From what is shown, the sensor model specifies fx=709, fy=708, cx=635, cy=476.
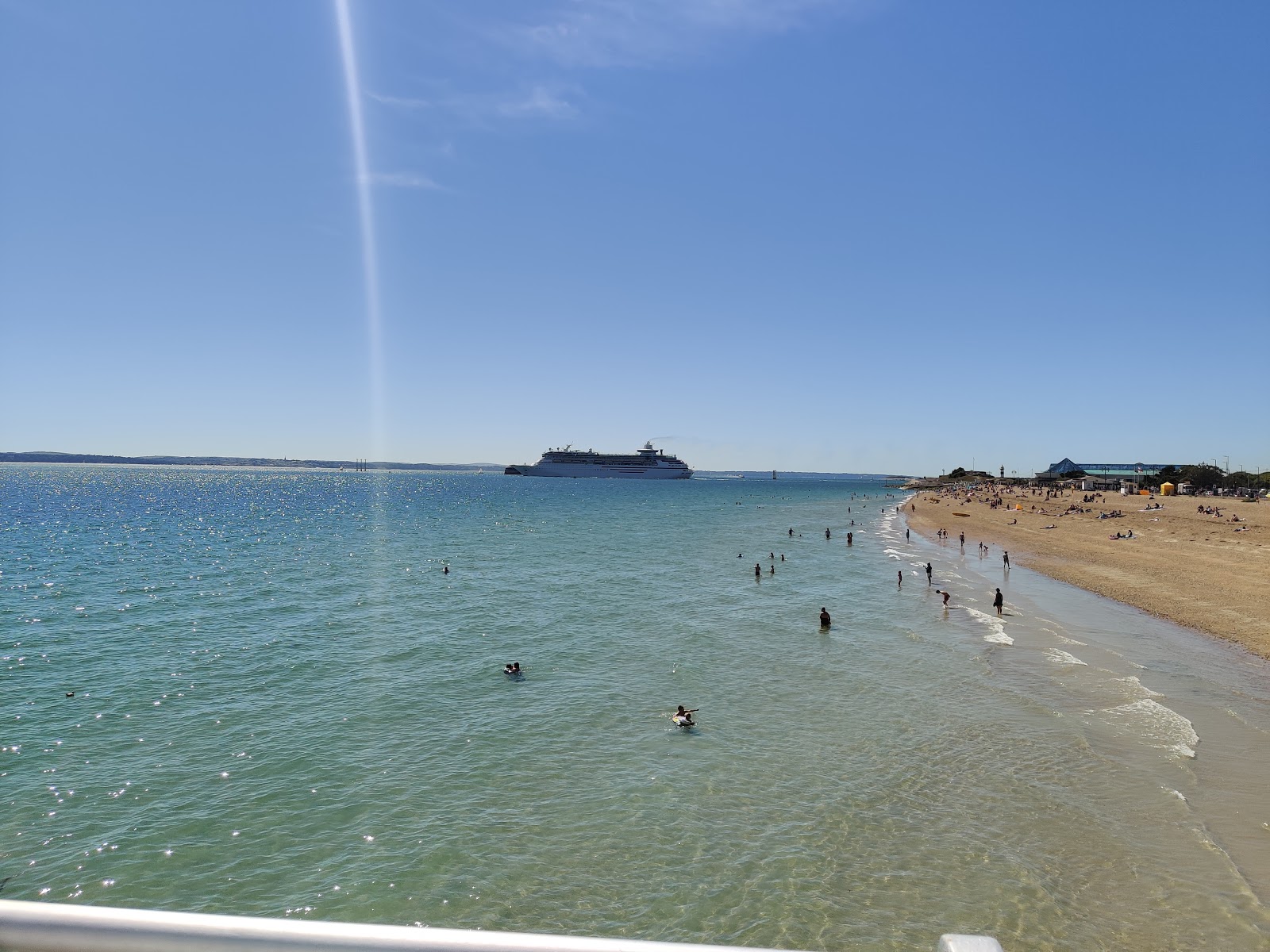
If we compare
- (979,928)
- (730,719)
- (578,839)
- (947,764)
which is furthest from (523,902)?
(947,764)

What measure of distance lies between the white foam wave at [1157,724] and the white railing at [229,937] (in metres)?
22.2

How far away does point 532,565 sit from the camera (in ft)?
169

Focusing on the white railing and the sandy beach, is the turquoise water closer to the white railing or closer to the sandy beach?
the sandy beach

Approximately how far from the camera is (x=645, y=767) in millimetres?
17406

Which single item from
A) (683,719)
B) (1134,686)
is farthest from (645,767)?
(1134,686)

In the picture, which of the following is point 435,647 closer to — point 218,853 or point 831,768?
point 218,853

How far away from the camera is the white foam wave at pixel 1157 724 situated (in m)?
18.6

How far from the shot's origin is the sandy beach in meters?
34.9

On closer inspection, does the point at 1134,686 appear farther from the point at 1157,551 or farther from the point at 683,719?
the point at 1157,551

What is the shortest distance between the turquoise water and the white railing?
11.4 meters

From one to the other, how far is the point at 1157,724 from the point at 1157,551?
145ft

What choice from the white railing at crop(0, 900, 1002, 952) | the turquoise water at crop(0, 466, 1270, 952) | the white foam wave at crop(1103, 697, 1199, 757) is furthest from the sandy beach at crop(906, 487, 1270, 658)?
the white railing at crop(0, 900, 1002, 952)

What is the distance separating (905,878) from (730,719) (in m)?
7.94

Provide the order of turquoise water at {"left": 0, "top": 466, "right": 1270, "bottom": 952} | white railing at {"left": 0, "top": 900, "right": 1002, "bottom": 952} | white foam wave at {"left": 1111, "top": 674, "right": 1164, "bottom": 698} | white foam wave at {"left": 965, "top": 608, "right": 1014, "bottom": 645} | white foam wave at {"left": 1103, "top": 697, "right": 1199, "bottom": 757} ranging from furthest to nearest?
white foam wave at {"left": 965, "top": 608, "right": 1014, "bottom": 645} < white foam wave at {"left": 1111, "top": 674, "right": 1164, "bottom": 698} < white foam wave at {"left": 1103, "top": 697, "right": 1199, "bottom": 757} < turquoise water at {"left": 0, "top": 466, "right": 1270, "bottom": 952} < white railing at {"left": 0, "top": 900, "right": 1002, "bottom": 952}
